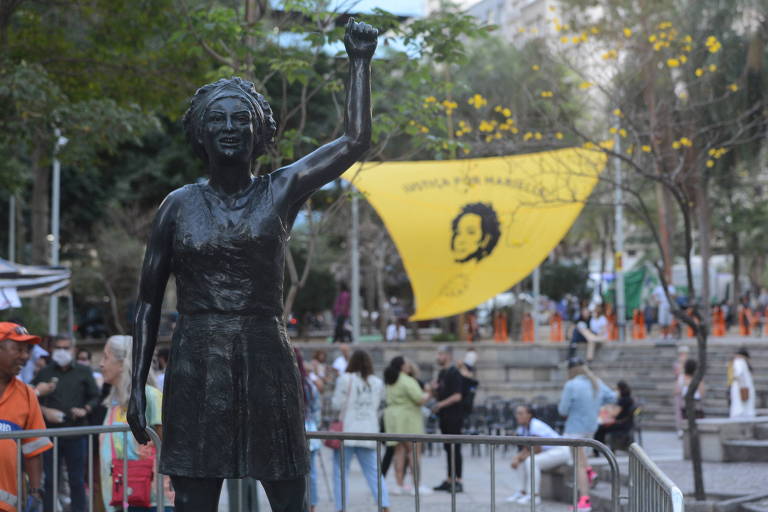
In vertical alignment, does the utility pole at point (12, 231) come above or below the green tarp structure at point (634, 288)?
above

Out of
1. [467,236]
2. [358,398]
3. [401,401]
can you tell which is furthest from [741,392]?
[467,236]

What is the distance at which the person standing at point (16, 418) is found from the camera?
18.7 ft

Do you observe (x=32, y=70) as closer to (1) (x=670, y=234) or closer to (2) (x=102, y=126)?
(2) (x=102, y=126)

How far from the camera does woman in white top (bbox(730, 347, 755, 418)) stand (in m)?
15.7

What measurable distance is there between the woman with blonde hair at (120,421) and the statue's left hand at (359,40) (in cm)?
273

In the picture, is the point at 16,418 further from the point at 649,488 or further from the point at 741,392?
the point at 741,392

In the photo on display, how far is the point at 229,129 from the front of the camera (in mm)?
3879

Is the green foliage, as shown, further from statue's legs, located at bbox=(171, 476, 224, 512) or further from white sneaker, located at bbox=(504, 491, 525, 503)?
statue's legs, located at bbox=(171, 476, 224, 512)

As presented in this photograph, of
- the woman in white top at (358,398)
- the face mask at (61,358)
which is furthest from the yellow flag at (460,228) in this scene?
the face mask at (61,358)

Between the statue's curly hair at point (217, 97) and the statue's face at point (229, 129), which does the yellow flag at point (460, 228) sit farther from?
the statue's face at point (229, 129)

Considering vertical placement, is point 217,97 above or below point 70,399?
above

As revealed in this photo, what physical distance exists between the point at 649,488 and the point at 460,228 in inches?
769

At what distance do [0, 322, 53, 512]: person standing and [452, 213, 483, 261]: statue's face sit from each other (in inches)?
705

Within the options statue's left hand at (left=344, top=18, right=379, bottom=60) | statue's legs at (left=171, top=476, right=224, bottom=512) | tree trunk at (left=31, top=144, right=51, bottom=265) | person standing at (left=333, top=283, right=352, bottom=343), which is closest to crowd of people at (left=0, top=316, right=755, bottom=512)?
statue's legs at (left=171, top=476, right=224, bottom=512)
